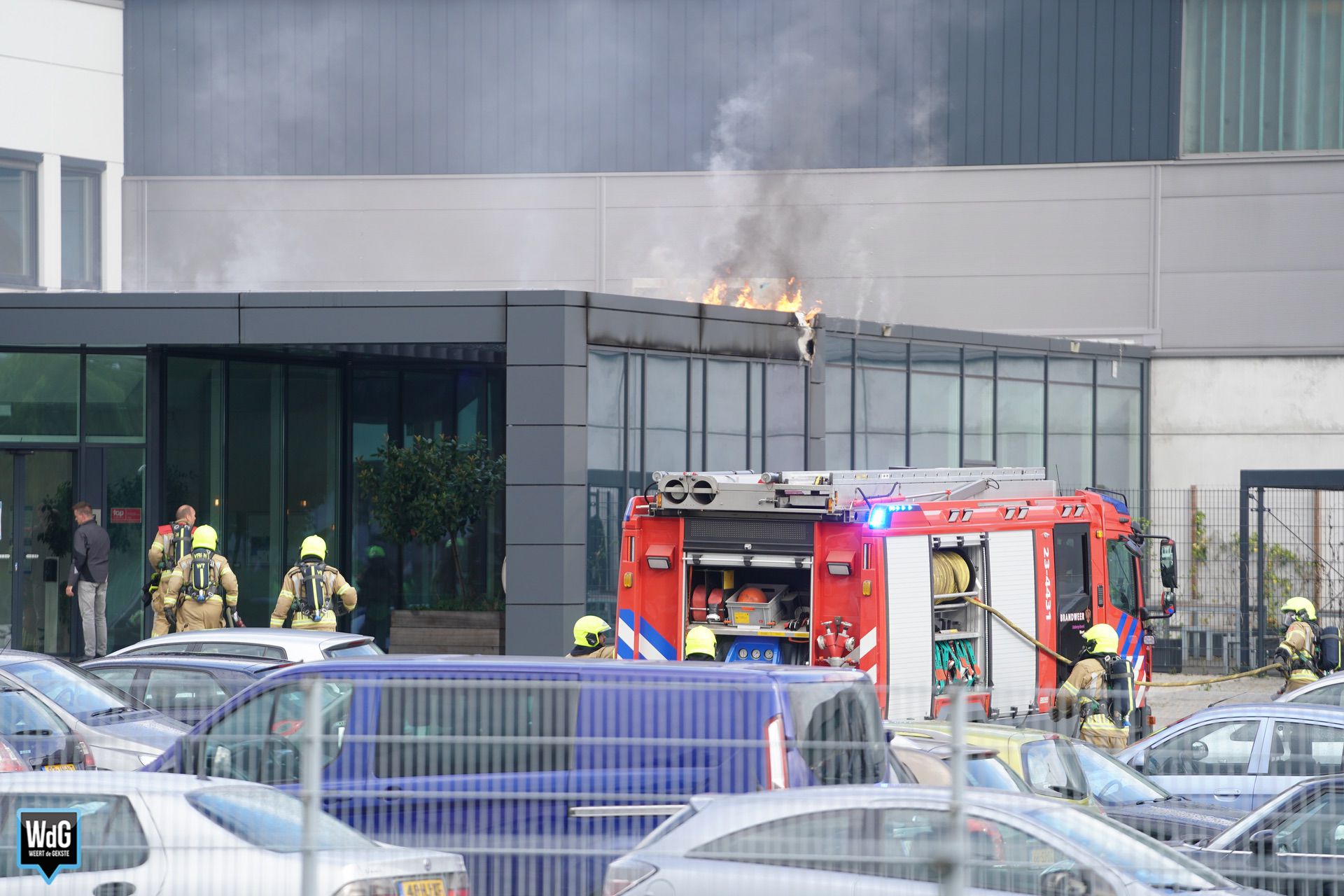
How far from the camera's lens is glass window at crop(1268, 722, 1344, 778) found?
9.59 meters

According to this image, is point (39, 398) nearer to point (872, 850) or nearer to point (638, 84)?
point (638, 84)

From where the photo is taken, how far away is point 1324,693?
12.7 metres

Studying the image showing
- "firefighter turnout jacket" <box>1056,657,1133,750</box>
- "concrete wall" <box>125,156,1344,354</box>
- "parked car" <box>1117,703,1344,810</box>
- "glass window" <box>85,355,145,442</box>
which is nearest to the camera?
"parked car" <box>1117,703,1344,810</box>

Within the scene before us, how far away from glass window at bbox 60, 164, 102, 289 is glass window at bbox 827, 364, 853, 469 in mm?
13862

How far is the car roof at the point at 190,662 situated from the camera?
11.8m

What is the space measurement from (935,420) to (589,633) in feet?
43.0

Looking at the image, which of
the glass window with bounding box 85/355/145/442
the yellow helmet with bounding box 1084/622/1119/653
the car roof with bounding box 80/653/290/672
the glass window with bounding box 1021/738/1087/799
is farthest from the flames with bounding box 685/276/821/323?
the glass window with bounding box 1021/738/1087/799

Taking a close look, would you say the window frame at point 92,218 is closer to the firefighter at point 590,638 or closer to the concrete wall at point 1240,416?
the firefighter at point 590,638

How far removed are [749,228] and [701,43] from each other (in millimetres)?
3350

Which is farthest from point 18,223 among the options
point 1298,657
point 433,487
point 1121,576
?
point 1298,657

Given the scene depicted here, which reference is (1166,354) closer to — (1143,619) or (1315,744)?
(1143,619)

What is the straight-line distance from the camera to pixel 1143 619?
1623 cm

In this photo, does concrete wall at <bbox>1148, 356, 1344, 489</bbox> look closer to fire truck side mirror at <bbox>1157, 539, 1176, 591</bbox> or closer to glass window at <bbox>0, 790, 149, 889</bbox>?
fire truck side mirror at <bbox>1157, 539, 1176, 591</bbox>

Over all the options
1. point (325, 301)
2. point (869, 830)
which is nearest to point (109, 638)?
point (325, 301)
